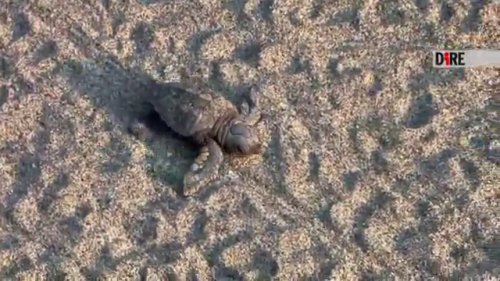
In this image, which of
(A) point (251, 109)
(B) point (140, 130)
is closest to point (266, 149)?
(A) point (251, 109)

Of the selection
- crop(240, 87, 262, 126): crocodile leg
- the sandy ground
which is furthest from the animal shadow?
crop(240, 87, 262, 126): crocodile leg

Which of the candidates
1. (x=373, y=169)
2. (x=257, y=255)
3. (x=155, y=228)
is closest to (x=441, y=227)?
(x=373, y=169)

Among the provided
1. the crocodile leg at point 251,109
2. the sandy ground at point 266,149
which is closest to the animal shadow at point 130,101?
the sandy ground at point 266,149

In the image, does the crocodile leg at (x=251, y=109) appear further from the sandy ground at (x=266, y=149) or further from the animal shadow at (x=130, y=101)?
the animal shadow at (x=130, y=101)

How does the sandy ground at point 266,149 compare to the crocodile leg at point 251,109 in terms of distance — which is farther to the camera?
Result: the crocodile leg at point 251,109

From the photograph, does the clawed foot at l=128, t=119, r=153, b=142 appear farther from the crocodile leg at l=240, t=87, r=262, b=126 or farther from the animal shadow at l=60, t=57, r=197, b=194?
the crocodile leg at l=240, t=87, r=262, b=126

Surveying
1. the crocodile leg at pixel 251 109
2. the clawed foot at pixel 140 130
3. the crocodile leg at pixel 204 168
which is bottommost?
the crocodile leg at pixel 204 168

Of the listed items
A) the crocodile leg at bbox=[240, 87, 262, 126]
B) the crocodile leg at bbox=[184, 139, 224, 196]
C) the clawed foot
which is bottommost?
the crocodile leg at bbox=[184, 139, 224, 196]
